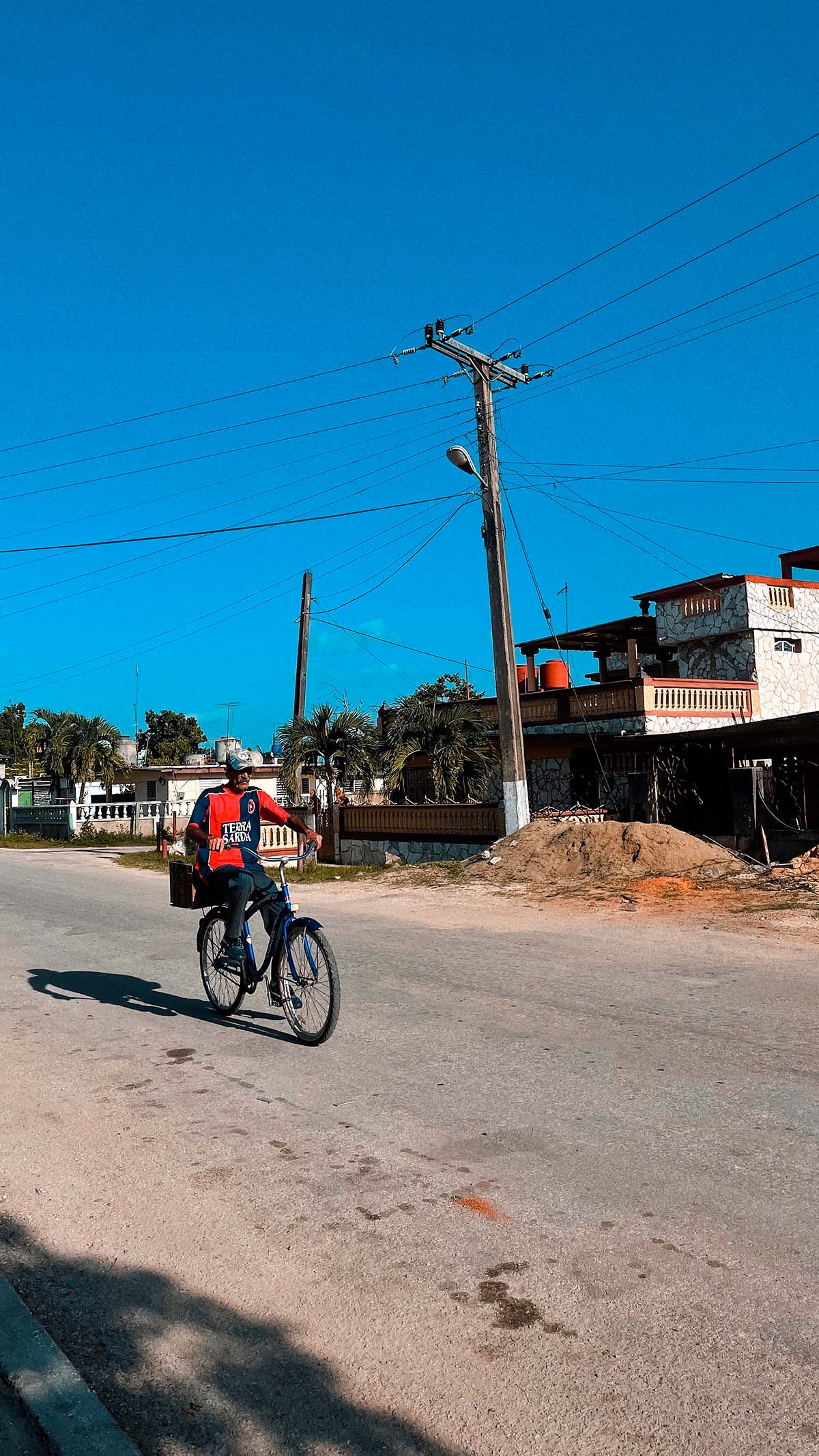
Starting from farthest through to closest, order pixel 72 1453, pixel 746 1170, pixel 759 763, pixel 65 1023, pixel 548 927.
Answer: pixel 759 763
pixel 548 927
pixel 65 1023
pixel 746 1170
pixel 72 1453

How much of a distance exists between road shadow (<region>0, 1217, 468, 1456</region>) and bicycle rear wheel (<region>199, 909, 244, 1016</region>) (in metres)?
3.88

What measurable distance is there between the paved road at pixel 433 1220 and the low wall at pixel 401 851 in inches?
644

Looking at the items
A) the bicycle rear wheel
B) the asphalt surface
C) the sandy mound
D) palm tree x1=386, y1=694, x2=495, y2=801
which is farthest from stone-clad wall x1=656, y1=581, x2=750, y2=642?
the asphalt surface

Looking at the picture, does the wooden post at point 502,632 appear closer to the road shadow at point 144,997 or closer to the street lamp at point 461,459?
the street lamp at point 461,459

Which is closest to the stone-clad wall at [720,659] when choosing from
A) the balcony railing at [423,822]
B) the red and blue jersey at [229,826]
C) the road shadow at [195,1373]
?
the balcony railing at [423,822]

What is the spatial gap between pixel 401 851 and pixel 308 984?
19.5 meters

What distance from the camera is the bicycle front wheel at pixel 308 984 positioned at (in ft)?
22.9

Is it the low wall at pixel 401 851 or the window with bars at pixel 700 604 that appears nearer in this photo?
the low wall at pixel 401 851

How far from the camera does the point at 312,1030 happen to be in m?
7.12

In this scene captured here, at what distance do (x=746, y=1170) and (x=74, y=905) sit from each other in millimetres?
13926

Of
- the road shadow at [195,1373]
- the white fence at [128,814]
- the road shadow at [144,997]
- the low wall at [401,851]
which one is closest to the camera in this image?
the road shadow at [195,1373]

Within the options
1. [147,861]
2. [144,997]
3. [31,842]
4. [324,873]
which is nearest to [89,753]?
[31,842]

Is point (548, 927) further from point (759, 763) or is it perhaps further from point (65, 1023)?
point (759, 763)

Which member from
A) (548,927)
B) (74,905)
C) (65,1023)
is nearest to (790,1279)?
(65,1023)
